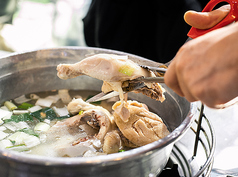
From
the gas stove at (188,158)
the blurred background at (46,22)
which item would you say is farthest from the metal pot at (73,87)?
the blurred background at (46,22)

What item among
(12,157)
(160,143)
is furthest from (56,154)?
(160,143)

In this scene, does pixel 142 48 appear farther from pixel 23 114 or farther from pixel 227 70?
pixel 227 70

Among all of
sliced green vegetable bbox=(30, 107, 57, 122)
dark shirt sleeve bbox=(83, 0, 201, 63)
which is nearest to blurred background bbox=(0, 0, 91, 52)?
dark shirt sleeve bbox=(83, 0, 201, 63)

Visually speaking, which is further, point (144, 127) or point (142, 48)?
point (142, 48)

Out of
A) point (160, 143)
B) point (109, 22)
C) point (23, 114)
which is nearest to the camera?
point (160, 143)

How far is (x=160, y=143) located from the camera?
3.80 ft

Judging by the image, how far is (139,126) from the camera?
1.54m

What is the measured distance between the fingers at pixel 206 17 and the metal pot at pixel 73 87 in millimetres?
461

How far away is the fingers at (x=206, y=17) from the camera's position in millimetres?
1434

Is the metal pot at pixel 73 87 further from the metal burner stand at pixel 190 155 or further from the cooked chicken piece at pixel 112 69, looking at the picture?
the cooked chicken piece at pixel 112 69

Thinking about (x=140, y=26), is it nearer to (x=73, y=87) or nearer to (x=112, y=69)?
(x=73, y=87)

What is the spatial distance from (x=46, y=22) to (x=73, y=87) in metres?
3.22

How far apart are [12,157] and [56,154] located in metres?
0.47

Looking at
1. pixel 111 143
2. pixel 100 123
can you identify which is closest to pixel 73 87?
pixel 100 123
